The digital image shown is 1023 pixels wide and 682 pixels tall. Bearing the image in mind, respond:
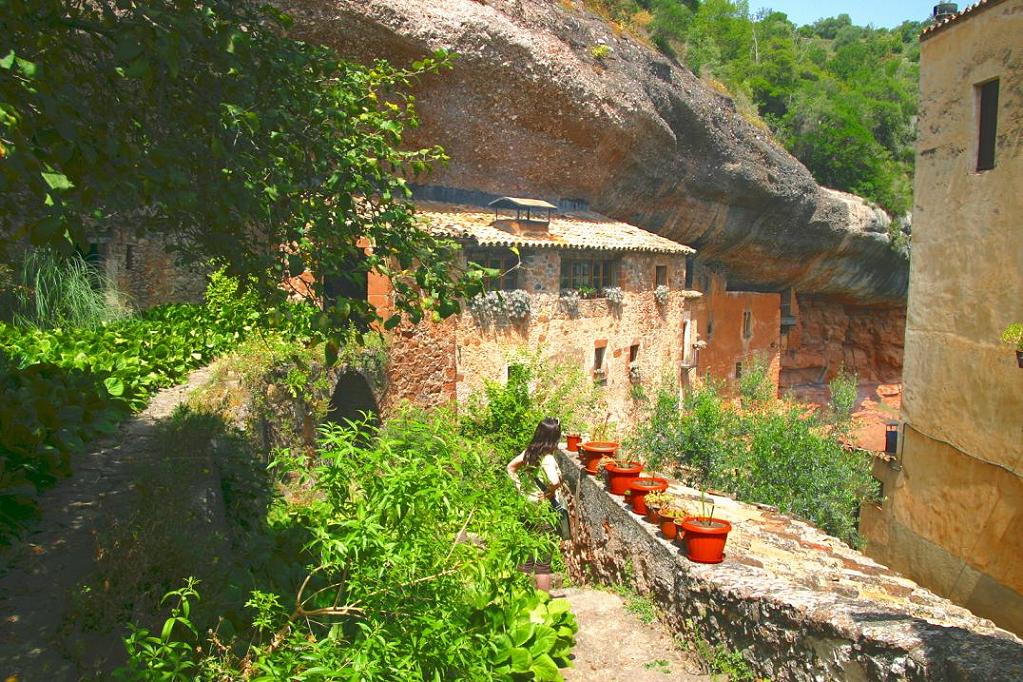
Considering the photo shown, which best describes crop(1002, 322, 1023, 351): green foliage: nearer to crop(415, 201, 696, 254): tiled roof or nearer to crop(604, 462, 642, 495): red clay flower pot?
crop(604, 462, 642, 495): red clay flower pot

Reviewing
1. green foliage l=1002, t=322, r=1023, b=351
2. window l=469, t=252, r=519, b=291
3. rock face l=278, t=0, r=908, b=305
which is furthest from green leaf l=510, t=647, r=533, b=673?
rock face l=278, t=0, r=908, b=305

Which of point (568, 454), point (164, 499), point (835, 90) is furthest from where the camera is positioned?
point (835, 90)

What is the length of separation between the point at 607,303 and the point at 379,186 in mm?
13301

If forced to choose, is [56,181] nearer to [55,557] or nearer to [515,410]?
[55,557]

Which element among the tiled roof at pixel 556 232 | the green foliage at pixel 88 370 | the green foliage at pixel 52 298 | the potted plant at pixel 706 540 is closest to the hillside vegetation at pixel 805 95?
the tiled roof at pixel 556 232

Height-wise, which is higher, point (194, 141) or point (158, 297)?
point (194, 141)

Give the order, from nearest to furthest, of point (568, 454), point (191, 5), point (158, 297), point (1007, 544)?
point (191, 5) < point (1007, 544) < point (568, 454) < point (158, 297)

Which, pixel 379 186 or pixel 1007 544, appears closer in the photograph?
pixel 379 186

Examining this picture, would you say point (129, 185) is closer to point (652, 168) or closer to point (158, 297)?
point (158, 297)

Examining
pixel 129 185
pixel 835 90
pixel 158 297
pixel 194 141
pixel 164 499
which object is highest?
pixel 835 90

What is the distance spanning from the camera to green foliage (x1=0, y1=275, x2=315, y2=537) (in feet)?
16.6

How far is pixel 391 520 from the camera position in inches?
183

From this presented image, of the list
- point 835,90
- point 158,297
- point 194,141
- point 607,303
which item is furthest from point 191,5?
point 835,90

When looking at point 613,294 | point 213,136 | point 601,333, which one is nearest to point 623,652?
point 213,136
